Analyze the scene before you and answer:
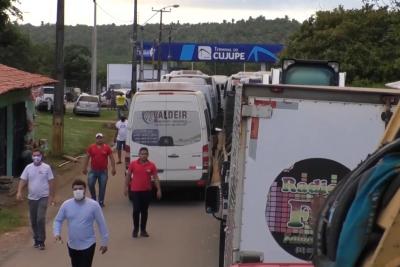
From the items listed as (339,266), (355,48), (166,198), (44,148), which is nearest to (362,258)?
(339,266)

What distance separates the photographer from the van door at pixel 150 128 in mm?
16766

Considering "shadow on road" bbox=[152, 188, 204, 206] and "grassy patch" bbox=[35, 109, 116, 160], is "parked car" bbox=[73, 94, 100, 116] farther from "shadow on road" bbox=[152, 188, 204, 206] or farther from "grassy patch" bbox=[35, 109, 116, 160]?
"shadow on road" bbox=[152, 188, 204, 206]

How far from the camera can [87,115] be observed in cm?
4984

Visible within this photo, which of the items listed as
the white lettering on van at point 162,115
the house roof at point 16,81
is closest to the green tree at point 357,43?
the white lettering on van at point 162,115

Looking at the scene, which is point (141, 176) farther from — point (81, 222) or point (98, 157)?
point (81, 222)

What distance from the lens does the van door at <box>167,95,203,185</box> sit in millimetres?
16797

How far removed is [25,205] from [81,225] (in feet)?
26.0

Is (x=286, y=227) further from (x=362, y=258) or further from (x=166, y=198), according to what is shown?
(x=166, y=198)

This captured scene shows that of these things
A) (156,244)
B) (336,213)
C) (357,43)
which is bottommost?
(156,244)

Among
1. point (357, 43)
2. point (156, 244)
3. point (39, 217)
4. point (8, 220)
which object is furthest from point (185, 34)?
point (39, 217)

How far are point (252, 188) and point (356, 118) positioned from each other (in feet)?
3.31

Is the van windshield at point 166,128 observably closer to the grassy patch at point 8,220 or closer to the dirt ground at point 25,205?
the dirt ground at point 25,205

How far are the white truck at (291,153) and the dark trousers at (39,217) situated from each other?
668cm

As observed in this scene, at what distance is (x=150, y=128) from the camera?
55.5ft
